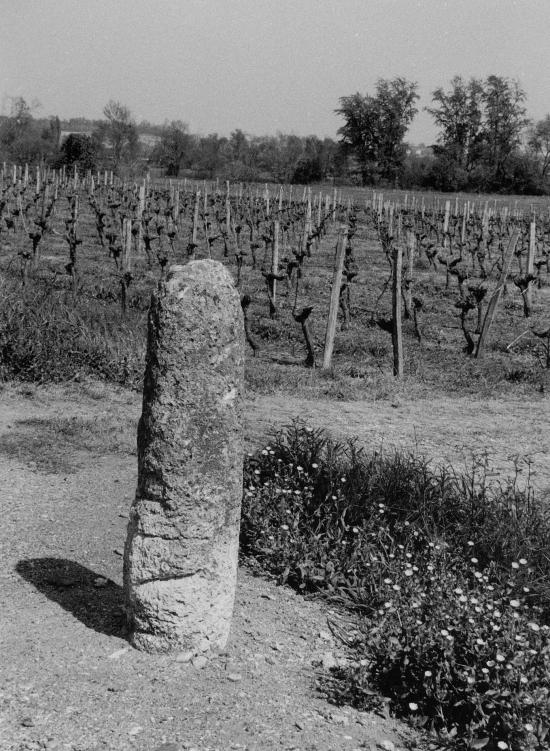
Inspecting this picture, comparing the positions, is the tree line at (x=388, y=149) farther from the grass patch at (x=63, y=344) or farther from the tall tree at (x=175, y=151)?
the grass patch at (x=63, y=344)

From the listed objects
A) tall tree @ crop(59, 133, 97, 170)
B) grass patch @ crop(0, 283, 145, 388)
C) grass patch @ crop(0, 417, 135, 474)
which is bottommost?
grass patch @ crop(0, 417, 135, 474)

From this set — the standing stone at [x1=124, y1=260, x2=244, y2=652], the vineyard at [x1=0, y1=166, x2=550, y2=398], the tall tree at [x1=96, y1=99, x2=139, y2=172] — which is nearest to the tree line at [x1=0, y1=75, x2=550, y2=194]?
the tall tree at [x1=96, y1=99, x2=139, y2=172]

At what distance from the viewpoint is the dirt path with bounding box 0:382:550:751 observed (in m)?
3.67

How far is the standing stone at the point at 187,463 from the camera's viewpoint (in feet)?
→ 13.4

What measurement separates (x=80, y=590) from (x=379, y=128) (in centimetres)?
7872

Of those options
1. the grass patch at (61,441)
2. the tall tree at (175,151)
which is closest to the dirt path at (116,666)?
the grass patch at (61,441)

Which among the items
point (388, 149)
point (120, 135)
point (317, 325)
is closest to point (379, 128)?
point (388, 149)

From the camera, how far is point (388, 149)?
78625 millimetres

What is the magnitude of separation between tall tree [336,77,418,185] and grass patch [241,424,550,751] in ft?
241

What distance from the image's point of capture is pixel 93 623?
178 inches

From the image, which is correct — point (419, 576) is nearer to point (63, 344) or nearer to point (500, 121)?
point (63, 344)

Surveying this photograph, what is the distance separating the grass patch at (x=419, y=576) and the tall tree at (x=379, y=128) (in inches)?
2898

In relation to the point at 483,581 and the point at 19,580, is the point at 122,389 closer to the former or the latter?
the point at 19,580

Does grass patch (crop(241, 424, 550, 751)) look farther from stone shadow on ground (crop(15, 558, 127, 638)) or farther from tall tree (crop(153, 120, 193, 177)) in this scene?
tall tree (crop(153, 120, 193, 177))
